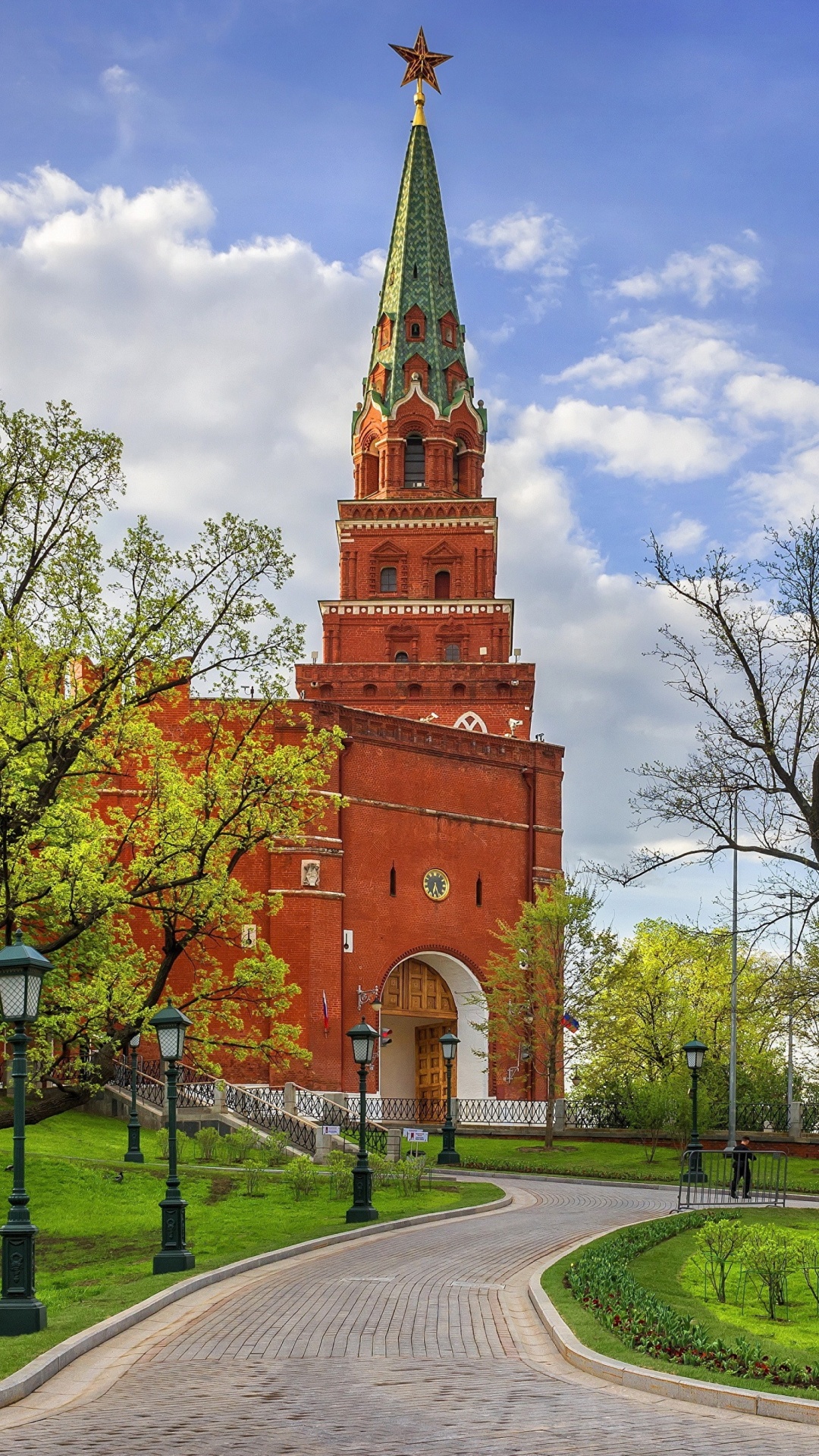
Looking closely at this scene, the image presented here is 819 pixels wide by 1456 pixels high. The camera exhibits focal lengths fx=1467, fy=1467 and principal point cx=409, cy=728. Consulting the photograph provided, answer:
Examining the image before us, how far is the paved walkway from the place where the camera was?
25.6 ft

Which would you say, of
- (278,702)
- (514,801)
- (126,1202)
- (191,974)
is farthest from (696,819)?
(514,801)

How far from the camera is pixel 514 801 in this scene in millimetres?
43375

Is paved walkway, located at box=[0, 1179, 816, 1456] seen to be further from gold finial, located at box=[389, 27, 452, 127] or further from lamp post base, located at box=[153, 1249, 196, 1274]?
gold finial, located at box=[389, 27, 452, 127]

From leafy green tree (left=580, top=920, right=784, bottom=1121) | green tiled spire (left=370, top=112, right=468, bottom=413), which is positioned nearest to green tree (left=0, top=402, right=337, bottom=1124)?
leafy green tree (left=580, top=920, right=784, bottom=1121)

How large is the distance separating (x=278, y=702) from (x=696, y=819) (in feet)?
21.0

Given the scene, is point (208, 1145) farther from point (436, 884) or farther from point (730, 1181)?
point (436, 884)

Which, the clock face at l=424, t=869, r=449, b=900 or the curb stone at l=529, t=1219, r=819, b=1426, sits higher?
the clock face at l=424, t=869, r=449, b=900

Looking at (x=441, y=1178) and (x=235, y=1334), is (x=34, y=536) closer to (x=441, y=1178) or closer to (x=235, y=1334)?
(x=235, y=1334)

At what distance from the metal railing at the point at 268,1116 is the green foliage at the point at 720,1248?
47.6ft

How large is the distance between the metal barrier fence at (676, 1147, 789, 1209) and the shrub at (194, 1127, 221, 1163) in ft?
27.2

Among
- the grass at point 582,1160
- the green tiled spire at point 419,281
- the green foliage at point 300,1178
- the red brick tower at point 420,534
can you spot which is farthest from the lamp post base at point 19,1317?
the green tiled spire at point 419,281

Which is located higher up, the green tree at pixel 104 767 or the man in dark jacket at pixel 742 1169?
the green tree at pixel 104 767

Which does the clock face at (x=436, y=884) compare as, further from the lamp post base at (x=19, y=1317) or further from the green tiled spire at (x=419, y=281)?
the lamp post base at (x=19, y=1317)

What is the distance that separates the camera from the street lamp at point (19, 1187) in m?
11.4
